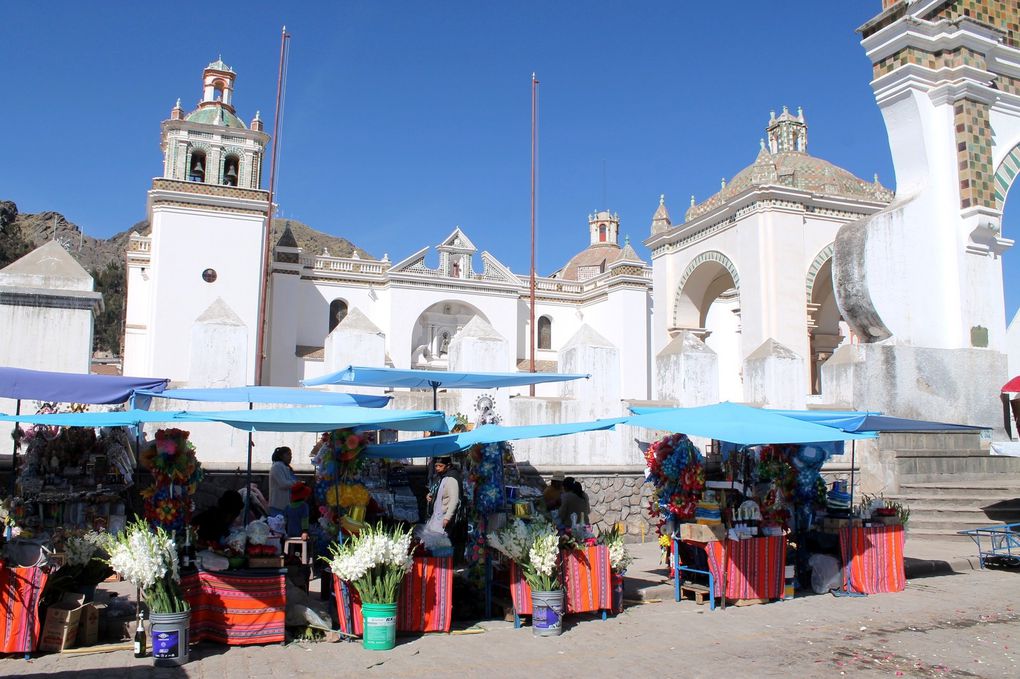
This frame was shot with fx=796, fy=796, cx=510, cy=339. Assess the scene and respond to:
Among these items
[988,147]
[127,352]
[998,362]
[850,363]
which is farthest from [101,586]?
[127,352]

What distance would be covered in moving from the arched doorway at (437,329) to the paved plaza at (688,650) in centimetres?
2598

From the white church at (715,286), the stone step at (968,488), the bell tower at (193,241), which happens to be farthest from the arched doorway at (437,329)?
the stone step at (968,488)

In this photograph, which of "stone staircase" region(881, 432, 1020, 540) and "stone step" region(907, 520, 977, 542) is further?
"stone staircase" region(881, 432, 1020, 540)

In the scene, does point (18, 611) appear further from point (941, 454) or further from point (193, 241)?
point (193, 241)

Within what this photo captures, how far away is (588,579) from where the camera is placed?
21.4 ft

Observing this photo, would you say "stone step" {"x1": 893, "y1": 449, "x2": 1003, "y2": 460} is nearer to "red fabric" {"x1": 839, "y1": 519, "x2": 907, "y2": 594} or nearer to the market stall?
the market stall

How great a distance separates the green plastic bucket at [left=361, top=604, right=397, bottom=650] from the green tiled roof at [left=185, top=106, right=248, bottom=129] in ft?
86.7

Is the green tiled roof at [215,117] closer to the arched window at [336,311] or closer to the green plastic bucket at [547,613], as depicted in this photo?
the arched window at [336,311]

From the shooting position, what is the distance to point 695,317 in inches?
851

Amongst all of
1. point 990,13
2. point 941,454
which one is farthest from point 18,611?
point 990,13

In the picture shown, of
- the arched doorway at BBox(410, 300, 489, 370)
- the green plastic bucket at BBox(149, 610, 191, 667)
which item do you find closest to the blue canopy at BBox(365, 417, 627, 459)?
the green plastic bucket at BBox(149, 610, 191, 667)

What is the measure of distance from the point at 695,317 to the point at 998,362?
997 centimetres

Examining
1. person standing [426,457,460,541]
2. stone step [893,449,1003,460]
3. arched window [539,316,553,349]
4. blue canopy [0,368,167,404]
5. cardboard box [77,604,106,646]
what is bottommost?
Result: cardboard box [77,604,106,646]

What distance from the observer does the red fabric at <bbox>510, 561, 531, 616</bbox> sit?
20.5 ft
